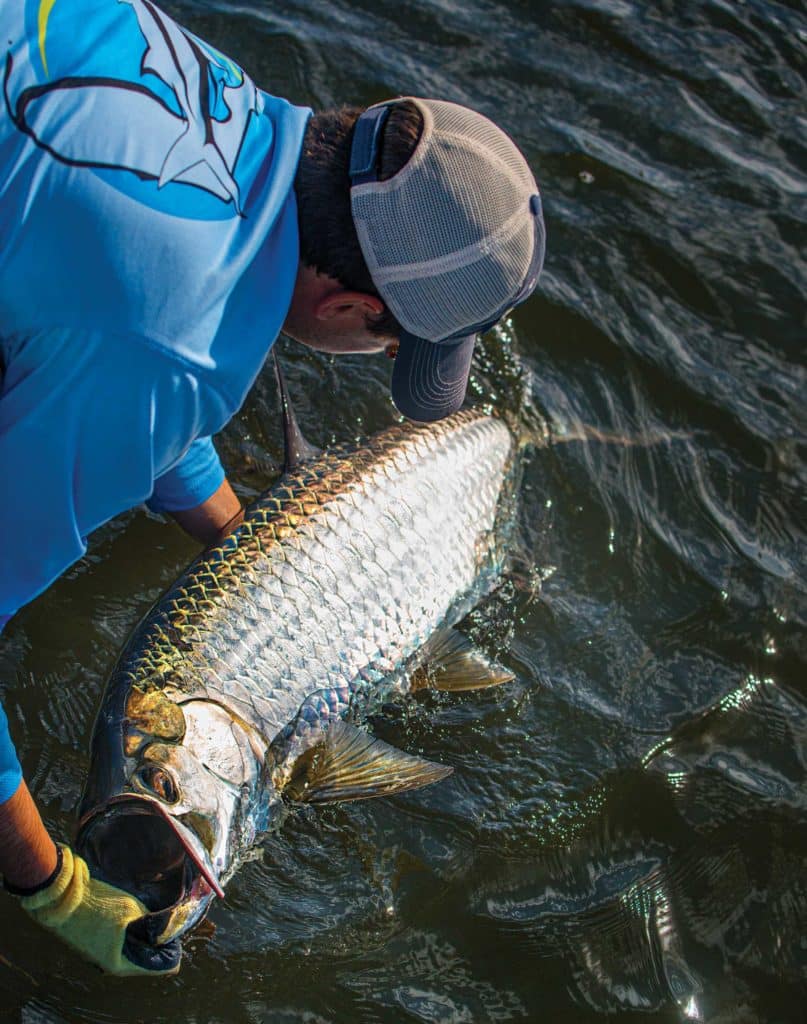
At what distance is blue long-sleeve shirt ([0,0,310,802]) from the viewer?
2.21 m

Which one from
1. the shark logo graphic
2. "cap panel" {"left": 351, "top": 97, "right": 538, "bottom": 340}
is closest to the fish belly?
"cap panel" {"left": 351, "top": 97, "right": 538, "bottom": 340}

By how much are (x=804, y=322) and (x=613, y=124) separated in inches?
77.2

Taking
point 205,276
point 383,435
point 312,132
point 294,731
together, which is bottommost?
point 294,731

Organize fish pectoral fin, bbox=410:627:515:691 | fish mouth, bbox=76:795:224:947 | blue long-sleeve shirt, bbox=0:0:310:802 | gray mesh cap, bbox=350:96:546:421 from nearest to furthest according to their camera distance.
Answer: blue long-sleeve shirt, bbox=0:0:310:802 → gray mesh cap, bbox=350:96:546:421 → fish mouth, bbox=76:795:224:947 → fish pectoral fin, bbox=410:627:515:691

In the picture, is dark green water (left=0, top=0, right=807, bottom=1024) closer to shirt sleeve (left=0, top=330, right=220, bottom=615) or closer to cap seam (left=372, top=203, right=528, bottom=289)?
shirt sleeve (left=0, top=330, right=220, bottom=615)

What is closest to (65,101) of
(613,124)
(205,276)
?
(205,276)

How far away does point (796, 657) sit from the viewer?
470 centimetres

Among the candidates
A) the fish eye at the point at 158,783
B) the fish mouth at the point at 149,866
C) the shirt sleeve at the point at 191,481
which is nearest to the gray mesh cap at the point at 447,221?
the shirt sleeve at the point at 191,481

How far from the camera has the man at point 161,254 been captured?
2.22m

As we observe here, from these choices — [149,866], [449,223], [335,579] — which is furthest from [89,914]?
[449,223]

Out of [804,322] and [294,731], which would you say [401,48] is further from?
[294,731]

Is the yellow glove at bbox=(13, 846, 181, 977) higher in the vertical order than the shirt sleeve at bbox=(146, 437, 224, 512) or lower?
lower

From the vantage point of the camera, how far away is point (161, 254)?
2275mm

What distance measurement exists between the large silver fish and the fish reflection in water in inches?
26.6
